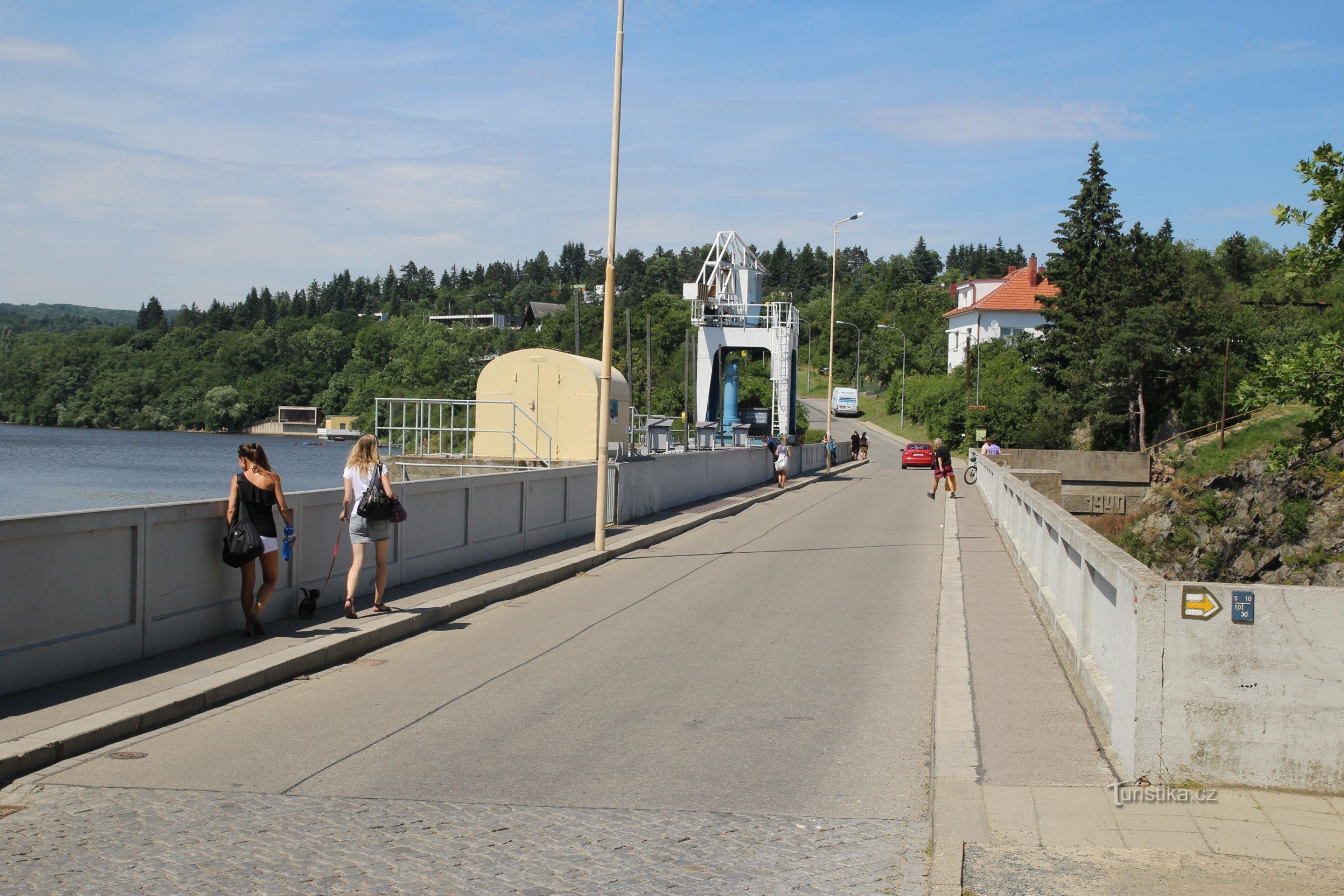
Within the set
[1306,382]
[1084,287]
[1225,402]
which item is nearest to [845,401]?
[1084,287]

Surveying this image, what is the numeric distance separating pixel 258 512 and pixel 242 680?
5.32 feet

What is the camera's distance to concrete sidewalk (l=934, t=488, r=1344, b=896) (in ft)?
14.9

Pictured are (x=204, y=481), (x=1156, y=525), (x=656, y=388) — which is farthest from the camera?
(x=656, y=388)

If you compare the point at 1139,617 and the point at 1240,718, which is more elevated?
the point at 1139,617

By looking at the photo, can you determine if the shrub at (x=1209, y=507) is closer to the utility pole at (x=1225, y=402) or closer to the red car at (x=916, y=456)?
the utility pole at (x=1225, y=402)

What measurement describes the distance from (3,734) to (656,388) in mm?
111271

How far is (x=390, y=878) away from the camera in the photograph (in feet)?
15.3

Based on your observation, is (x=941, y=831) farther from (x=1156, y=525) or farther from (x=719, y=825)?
(x=1156, y=525)

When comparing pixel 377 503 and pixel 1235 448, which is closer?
pixel 377 503

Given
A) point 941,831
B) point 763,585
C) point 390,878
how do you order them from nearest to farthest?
point 390,878, point 941,831, point 763,585

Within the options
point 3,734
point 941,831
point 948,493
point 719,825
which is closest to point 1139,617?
point 941,831

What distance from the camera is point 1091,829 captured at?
514 centimetres

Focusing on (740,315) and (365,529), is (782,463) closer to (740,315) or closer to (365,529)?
(740,315)

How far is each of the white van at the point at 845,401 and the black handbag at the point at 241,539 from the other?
9247 centimetres
